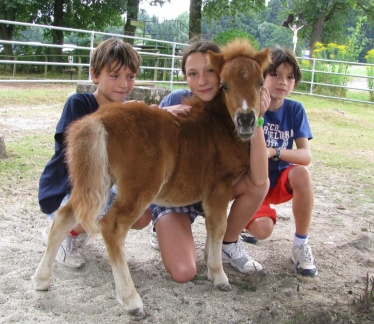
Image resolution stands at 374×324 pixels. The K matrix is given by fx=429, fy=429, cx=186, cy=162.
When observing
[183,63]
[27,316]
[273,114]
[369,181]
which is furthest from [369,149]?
[27,316]

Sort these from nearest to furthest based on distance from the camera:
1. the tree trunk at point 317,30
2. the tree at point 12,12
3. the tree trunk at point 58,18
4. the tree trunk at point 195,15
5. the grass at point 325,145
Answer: the grass at point 325,145
the tree at point 12,12
the tree trunk at point 195,15
the tree trunk at point 58,18
the tree trunk at point 317,30

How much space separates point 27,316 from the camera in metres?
2.51

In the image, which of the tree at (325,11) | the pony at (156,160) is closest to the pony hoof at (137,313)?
the pony at (156,160)

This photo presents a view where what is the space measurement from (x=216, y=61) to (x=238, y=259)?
1545 millimetres

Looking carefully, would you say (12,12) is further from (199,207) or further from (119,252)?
(119,252)

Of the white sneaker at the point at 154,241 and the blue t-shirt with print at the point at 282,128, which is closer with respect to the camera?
the blue t-shirt with print at the point at 282,128

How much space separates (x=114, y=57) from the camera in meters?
3.31

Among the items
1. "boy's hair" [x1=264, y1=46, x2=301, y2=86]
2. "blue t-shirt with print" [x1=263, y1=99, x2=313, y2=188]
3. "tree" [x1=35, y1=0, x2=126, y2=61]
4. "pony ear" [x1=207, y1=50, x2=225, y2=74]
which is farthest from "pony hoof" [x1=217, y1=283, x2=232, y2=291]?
"tree" [x1=35, y1=0, x2=126, y2=61]

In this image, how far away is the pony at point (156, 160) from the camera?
2598 millimetres

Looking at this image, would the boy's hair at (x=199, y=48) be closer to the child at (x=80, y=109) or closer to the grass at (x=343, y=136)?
the child at (x=80, y=109)

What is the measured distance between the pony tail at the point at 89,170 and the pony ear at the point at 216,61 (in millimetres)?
1004

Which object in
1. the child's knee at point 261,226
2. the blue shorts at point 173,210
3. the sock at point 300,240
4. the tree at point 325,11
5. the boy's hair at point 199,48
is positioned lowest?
the sock at point 300,240

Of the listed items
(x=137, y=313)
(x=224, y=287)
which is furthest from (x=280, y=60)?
(x=137, y=313)

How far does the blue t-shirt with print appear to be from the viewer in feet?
11.9
